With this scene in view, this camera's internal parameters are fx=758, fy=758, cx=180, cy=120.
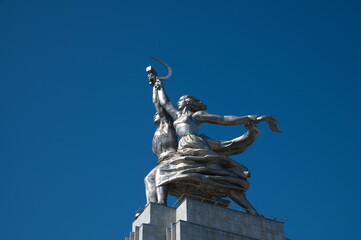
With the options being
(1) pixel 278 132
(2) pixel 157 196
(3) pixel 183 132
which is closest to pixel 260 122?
(1) pixel 278 132

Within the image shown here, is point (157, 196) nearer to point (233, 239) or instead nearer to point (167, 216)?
point (167, 216)

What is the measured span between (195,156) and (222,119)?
2523 millimetres

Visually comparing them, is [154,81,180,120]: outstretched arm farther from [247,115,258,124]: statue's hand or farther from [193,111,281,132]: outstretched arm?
[247,115,258,124]: statue's hand

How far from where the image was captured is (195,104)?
36.8 meters

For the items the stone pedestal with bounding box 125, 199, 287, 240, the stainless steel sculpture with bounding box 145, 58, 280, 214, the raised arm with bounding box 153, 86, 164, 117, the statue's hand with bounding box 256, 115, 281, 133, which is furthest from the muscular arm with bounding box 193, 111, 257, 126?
the stone pedestal with bounding box 125, 199, 287, 240

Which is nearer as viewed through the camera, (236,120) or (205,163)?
(205,163)

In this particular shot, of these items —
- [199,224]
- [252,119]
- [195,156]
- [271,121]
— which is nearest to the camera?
[199,224]

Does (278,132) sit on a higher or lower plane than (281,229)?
higher

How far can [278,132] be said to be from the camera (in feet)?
116

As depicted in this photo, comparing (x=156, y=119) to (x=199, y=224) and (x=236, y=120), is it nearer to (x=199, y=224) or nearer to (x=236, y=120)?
(x=236, y=120)

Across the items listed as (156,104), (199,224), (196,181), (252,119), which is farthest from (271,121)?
(199,224)

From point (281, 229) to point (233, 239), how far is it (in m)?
2.92

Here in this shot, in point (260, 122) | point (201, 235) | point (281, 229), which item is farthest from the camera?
point (260, 122)

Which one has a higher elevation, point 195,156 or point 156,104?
point 156,104
